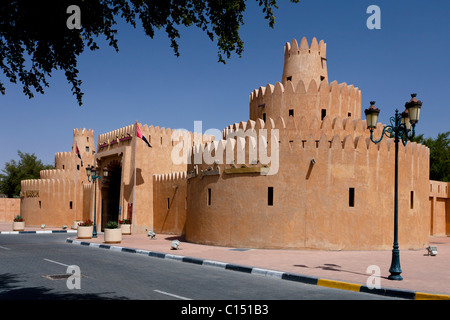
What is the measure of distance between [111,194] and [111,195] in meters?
0.09

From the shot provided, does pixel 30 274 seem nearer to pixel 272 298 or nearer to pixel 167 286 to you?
pixel 167 286

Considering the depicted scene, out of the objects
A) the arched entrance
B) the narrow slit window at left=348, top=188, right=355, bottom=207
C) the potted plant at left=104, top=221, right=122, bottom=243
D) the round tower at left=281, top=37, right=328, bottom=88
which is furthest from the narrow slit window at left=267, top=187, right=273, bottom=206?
the arched entrance

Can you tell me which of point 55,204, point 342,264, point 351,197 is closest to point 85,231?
point 351,197

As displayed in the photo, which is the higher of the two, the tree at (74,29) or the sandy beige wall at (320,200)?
the tree at (74,29)

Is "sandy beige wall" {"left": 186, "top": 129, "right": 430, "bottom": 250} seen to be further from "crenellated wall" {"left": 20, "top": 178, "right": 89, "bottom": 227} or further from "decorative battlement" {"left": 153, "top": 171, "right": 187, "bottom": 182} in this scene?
"crenellated wall" {"left": 20, "top": 178, "right": 89, "bottom": 227}

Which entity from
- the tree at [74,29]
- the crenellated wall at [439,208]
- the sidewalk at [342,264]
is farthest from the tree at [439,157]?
the tree at [74,29]

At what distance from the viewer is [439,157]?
51.9m

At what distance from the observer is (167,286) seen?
10.5 m

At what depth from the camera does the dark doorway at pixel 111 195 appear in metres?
38.4

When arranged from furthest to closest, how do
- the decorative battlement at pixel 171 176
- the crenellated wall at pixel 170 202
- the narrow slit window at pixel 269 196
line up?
1. the decorative battlement at pixel 171 176
2. the crenellated wall at pixel 170 202
3. the narrow slit window at pixel 269 196

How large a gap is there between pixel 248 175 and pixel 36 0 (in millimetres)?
14764

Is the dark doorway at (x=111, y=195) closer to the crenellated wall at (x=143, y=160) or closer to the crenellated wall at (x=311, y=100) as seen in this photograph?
the crenellated wall at (x=143, y=160)

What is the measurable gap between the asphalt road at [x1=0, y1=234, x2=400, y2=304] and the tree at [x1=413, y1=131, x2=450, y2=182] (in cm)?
4271

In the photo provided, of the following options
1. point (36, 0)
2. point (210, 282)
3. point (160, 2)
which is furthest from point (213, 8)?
point (210, 282)
